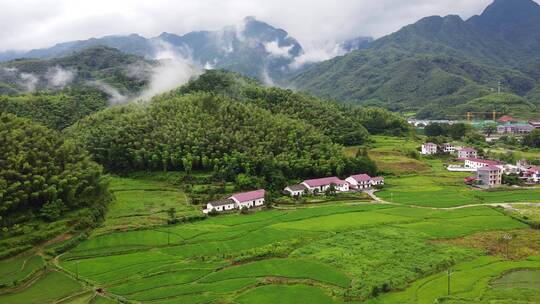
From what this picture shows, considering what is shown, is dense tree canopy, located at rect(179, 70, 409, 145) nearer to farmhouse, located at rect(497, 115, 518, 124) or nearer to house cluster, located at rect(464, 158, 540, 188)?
house cluster, located at rect(464, 158, 540, 188)

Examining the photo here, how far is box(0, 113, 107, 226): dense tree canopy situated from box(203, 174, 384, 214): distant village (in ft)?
46.9

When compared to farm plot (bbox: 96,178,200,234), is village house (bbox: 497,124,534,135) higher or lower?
higher

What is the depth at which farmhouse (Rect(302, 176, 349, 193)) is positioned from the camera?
66000mm

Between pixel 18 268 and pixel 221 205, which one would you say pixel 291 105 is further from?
pixel 18 268

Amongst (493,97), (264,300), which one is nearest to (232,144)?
(264,300)

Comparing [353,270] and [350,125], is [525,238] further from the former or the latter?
[350,125]

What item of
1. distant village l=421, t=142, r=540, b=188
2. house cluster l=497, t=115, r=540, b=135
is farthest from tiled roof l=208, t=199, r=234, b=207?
house cluster l=497, t=115, r=540, b=135

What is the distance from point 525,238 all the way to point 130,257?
36.1 metres

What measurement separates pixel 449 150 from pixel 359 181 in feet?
132

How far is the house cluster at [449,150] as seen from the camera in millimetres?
94000

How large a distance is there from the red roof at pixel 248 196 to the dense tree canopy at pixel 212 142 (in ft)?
20.9

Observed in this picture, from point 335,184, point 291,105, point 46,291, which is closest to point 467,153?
point 291,105

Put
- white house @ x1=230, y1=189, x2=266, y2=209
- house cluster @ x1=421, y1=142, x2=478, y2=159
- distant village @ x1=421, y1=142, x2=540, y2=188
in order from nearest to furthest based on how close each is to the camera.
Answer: white house @ x1=230, y1=189, x2=266, y2=209, distant village @ x1=421, y1=142, x2=540, y2=188, house cluster @ x1=421, y1=142, x2=478, y2=159

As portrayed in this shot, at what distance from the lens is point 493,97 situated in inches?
6860
